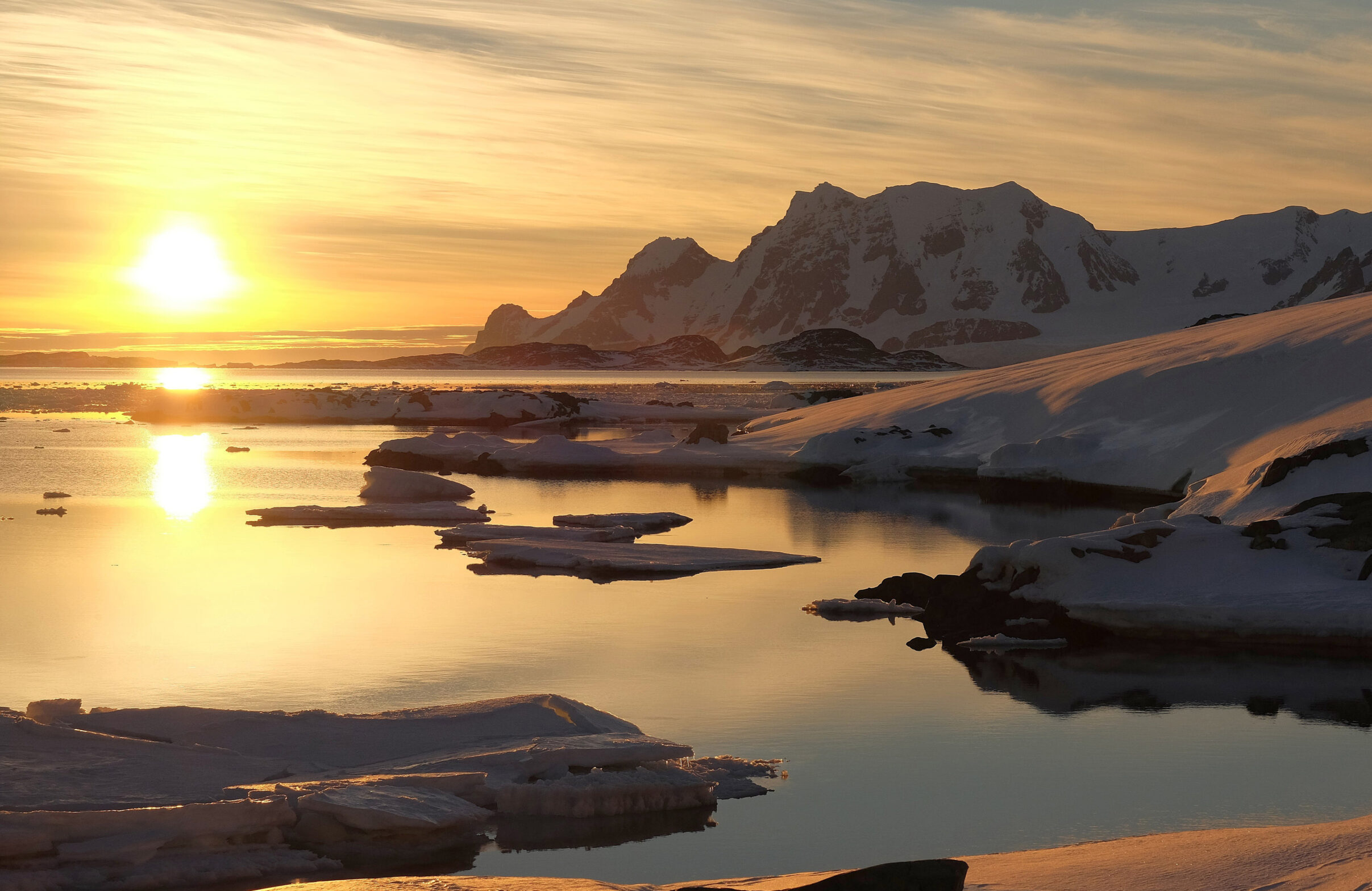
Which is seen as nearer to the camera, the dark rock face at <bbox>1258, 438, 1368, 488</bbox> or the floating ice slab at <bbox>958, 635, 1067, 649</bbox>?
the floating ice slab at <bbox>958, 635, 1067, 649</bbox>

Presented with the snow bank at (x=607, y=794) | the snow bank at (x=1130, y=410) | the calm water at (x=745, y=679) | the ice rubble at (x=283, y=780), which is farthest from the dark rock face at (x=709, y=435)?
the snow bank at (x=607, y=794)

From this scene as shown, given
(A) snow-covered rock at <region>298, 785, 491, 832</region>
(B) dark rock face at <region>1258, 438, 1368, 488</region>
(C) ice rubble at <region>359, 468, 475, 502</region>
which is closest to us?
(A) snow-covered rock at <region>298, 785, 491, 832</region>

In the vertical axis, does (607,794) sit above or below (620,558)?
below

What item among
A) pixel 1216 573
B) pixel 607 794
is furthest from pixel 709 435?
pixel 607 794

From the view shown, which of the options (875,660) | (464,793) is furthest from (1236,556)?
(464,793)

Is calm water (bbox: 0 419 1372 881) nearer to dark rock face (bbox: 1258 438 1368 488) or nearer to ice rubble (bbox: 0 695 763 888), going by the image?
ice rubble (bbox: 0 695 763 888)

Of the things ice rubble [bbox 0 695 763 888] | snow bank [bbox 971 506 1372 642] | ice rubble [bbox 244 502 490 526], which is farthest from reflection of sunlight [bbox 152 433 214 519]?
ice rubble [bbox 0 695 763 888]

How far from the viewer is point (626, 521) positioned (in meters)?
27.7

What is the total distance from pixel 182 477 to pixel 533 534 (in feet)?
59.8

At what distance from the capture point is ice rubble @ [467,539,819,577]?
22.0m

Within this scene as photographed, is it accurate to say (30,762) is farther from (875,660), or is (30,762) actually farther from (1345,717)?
(1345,717)

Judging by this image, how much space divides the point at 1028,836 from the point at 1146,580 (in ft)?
26.5

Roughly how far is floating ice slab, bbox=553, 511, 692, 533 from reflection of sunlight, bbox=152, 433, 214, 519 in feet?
29.8

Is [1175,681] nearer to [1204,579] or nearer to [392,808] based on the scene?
[1204,579]
